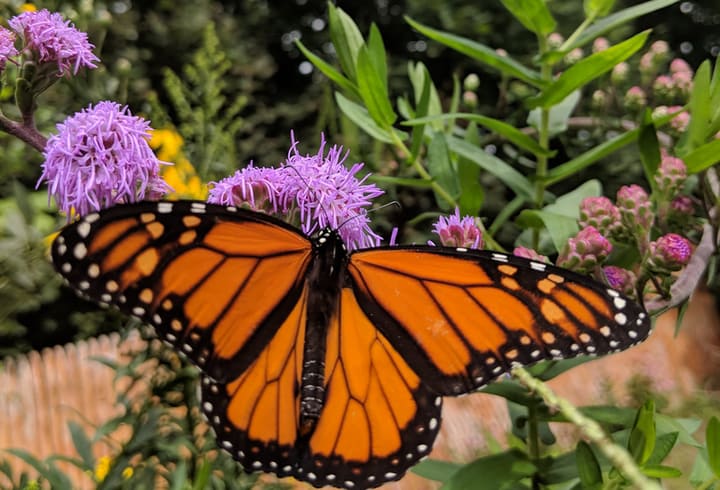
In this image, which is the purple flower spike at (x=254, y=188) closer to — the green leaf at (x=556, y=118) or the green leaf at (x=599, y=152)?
the green leaf at (x=599, y=152)

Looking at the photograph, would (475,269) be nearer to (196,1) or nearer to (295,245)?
(295,245)

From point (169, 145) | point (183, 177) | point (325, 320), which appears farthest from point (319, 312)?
point (169, 145)

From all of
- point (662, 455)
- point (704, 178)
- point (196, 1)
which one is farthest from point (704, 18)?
point (662, 455)

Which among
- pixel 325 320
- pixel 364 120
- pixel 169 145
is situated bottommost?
pixel 325 320

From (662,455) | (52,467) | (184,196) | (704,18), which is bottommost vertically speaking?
(662,455)

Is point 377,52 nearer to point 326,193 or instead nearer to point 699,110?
point 326,193

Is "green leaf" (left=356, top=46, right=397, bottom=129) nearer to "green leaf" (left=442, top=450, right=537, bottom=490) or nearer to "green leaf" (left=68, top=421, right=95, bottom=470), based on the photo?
"green leaf" (left=442, top=450, right=537, bottom=490)

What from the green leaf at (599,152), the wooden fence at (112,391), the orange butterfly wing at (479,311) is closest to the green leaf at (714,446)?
Result: the orange butterfly wing at (479,311)
